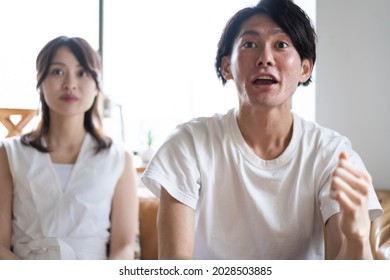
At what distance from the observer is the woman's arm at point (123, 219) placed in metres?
0.65

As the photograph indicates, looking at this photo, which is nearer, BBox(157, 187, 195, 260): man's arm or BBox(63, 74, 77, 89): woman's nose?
BBox(157, 187, 195, 260): man's arm

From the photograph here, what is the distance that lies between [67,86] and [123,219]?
0.22 metres

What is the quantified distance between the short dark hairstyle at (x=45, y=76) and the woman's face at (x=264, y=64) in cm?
23

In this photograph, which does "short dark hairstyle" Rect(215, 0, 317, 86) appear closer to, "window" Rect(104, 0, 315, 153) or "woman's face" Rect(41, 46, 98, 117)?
"window" Rect(104, 0, 315, 153)

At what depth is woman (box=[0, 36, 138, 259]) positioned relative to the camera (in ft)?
2.10

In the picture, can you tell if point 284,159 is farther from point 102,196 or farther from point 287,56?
point 102,196

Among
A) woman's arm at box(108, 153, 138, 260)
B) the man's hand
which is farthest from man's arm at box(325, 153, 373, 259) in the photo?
woman's arm at box(108, 153, 138, 260)

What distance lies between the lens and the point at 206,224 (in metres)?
0.57

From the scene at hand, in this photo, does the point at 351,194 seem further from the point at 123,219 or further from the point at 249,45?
the point at 123,219

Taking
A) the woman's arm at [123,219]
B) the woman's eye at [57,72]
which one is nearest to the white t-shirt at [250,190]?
the woman's arm at [123,219]

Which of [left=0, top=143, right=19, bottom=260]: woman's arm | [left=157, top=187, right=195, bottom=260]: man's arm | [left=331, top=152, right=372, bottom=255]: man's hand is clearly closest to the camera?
[left=331, top=152, right=372, bottom=255]: man's hand

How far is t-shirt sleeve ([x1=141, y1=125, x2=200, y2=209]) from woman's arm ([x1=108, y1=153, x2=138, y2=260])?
11 centimetres

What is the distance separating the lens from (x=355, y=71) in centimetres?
66

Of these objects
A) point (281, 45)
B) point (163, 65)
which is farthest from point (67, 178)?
point (281, 45)
